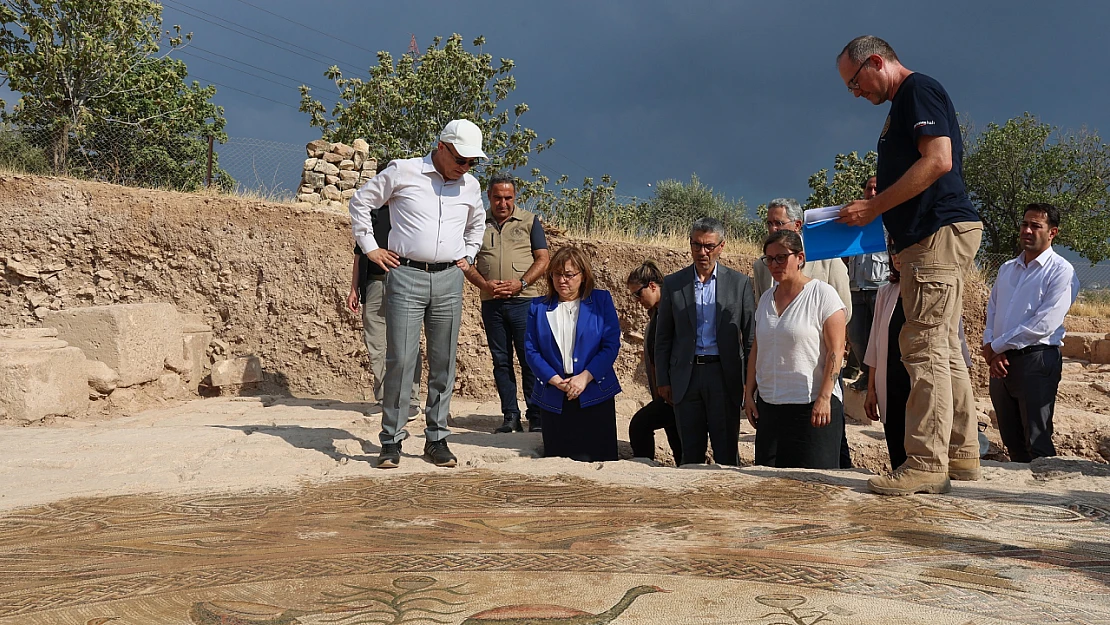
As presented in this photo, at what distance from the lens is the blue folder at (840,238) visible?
11.0ft

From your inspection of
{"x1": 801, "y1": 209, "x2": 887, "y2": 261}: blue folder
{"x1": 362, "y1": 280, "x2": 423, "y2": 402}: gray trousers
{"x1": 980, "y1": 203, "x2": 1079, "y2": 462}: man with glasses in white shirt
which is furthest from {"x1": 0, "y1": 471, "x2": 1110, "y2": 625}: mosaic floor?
{"x1": 362, "y1": 280, "x2": 423, "y2": 402}: gray trousers

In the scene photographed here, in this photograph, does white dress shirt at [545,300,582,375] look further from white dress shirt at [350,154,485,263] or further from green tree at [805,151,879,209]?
green tree at [805,151,879,209]

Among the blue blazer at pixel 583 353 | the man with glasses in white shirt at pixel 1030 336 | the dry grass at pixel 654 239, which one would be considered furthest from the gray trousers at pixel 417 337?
the dry grass at pixel 654 239

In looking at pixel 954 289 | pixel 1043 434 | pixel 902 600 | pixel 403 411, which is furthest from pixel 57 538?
pixel 1043 434

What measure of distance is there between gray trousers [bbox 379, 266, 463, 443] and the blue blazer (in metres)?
0.55

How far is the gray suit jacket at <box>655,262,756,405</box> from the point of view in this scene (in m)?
4.48

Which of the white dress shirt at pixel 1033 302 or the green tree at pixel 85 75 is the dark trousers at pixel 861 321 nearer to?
the white dress shirt at pixel 1033 302

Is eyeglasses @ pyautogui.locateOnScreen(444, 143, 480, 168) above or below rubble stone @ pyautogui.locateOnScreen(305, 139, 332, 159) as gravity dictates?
below

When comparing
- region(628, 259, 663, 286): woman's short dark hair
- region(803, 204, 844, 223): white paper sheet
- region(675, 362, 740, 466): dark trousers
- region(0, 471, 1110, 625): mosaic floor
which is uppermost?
region(803, 204, 844, 223): white paper sheet

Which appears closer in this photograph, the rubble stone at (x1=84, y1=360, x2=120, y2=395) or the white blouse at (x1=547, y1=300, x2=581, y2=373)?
the white blouse at (x1=547, y1=300, x2=581, y2=373)

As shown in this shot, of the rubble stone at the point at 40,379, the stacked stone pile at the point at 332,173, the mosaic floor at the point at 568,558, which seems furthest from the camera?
the stacked stone pile at the point at 332,173

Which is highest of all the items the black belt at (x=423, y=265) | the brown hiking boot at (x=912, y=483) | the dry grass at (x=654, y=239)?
the dry grass at (x=654, y=239)

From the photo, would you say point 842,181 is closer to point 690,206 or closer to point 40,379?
point 690,206

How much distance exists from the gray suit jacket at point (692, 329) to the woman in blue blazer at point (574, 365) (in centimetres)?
32
